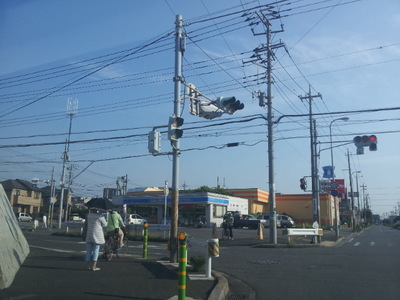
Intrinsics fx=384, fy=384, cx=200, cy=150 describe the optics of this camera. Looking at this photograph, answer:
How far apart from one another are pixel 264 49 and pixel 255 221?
21.5 m

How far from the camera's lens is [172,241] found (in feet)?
38.5

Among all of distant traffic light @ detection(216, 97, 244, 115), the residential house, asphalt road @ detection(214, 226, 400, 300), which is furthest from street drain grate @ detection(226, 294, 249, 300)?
the residential house

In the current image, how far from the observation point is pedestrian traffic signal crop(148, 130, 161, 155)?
1243 cm

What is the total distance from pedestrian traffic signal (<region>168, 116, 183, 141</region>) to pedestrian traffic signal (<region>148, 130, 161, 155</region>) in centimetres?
57

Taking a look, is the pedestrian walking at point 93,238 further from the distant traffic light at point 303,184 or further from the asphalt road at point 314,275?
the distant traffic light at point 303,184

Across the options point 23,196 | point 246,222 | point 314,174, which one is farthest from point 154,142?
point 23,196

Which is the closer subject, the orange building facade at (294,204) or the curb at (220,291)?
the curb at (220,291)

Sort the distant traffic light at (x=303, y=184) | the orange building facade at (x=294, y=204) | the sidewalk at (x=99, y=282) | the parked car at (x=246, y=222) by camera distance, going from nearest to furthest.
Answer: the sidewalk at (x=99, y=282)
the distant traffic light at (x=303, y=184)
the parked car at (x=246, y=222)
the orange building facade at (x=294, y=204)

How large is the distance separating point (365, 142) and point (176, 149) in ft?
35.2

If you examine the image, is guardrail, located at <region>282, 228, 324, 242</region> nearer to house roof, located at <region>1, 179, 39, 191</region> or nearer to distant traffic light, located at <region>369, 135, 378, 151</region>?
distant traffic light, located at <region>369, 135, 378, 151</region>

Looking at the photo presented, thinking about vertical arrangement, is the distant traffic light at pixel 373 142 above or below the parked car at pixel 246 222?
above

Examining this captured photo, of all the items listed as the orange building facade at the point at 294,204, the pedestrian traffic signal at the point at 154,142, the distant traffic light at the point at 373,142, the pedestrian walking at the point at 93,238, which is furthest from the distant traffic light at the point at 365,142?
the orange building facade at the point at 294,204

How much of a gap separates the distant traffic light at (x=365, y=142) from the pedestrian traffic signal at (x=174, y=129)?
10468 mm

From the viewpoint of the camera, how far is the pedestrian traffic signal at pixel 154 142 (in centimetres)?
1243
